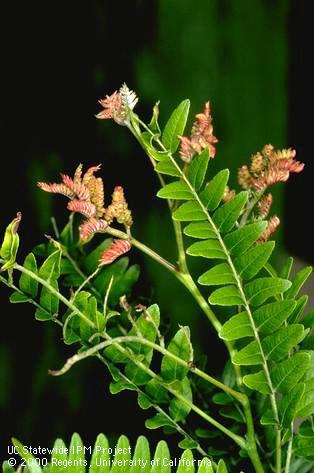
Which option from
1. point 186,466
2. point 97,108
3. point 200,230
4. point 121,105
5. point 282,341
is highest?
point 97,108

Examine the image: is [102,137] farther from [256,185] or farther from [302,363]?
[302,363]

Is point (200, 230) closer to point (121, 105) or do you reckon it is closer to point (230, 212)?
point (230, 212)

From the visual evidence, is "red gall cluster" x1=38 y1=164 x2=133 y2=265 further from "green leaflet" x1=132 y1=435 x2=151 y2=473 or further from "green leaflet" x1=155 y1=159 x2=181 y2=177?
"green leaflet" x1=132 y1=435 x2=151 y2=473

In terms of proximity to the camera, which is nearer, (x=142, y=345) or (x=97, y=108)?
(x=142, y=345)

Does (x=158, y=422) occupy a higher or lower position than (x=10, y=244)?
lower

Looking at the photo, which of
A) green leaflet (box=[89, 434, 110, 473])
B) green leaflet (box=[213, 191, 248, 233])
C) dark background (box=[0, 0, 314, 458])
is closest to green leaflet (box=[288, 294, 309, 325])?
green leaflet (box=[213, 191, 248, 233])

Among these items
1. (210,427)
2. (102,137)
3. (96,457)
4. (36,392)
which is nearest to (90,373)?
(36,392)

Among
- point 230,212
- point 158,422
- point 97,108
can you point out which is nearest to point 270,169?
point 230,212
